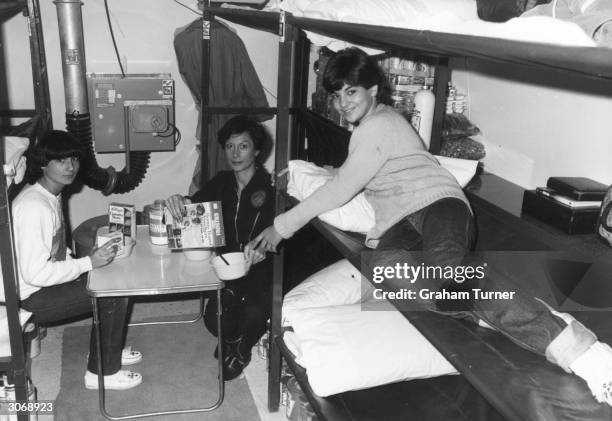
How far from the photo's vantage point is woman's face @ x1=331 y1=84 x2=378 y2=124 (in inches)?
82.1

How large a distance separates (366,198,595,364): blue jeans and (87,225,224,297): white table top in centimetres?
107

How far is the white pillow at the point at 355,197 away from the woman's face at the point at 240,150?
844mm

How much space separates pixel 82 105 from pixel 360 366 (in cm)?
280

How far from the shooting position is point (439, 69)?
111 inches

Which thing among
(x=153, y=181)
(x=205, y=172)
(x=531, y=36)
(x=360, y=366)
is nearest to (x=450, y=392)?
(x=360, y=366)

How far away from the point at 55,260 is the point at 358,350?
1.62 metres

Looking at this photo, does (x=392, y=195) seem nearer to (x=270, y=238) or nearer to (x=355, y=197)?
(x=355, y=197)

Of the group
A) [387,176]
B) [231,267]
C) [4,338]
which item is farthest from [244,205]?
[387,176]

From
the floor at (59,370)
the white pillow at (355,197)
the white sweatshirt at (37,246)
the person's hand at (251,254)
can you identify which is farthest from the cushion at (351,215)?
the floor at (59,370)

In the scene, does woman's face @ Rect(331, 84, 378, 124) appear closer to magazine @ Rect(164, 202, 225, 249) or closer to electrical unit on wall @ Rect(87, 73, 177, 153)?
magazine @ Rect(164, 202, 225, 249)

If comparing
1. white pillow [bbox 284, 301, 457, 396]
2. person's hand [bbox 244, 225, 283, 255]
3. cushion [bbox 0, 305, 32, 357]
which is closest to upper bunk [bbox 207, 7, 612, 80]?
person's hand [bbox 244, 225, 283, 255]

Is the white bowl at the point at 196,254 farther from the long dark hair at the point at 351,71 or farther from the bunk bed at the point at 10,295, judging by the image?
the long dark hair at the point at 351,71

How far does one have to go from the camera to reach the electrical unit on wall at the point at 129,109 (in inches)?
158

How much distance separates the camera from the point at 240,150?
10.7ft
